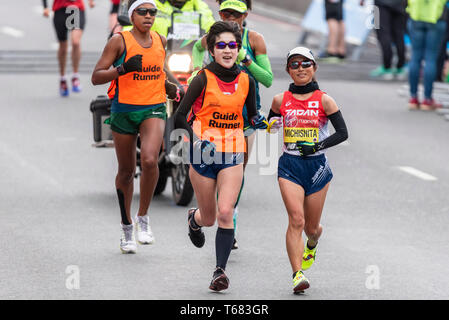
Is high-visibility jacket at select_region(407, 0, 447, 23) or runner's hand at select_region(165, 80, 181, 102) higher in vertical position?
runner's hand at select_region(165, 80, 181, 102)

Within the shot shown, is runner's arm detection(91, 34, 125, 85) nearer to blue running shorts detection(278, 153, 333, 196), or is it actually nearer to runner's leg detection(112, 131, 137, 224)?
runner's leg detection(112, 131, 137, 224)

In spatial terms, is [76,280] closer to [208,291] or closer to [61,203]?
[208,291]

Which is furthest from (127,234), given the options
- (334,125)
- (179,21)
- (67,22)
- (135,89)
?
(67,22)

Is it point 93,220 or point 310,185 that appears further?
point 93,220

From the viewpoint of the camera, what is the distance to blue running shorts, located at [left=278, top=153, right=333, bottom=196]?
26.8 ft

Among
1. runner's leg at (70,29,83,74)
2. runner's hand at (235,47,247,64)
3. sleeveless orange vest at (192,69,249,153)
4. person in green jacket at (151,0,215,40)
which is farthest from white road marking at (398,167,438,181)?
runner's leg at (70,29,83,74)

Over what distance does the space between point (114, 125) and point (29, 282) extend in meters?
1.53

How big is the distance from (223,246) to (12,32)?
1859 cm

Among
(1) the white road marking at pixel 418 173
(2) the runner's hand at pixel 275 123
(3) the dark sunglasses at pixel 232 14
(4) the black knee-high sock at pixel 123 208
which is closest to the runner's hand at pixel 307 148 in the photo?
(2) the runner's hand at pixel 275 123

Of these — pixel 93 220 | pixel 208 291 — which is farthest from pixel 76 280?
pixel 93 220

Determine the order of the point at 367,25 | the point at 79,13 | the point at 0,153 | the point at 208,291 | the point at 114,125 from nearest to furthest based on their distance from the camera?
the point at 208,291, the point at 114,125, the point at 0,153, the point at 79,13, the point at 367,25

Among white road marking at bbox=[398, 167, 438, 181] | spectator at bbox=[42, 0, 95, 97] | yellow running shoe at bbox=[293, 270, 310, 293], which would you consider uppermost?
yellow running shoe at bbox=[293, 270, 310, 293]

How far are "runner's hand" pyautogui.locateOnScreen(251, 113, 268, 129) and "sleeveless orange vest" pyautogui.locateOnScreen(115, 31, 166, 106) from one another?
1.13 meters

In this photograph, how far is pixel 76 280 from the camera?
8367mm
